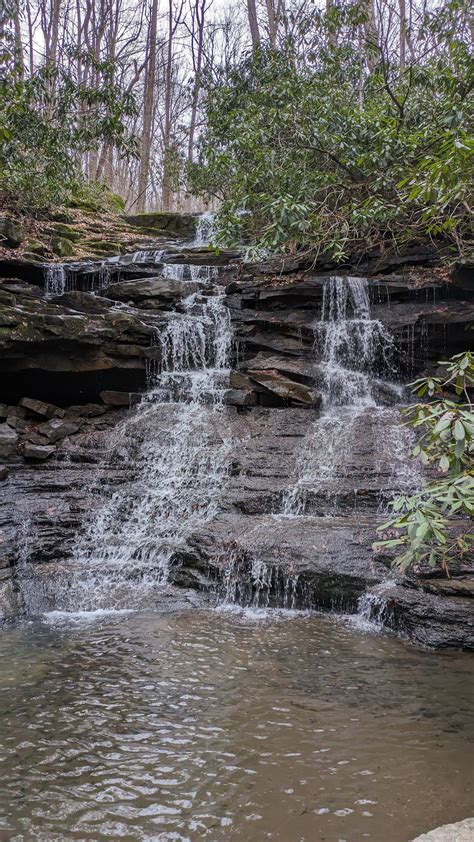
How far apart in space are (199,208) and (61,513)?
3700cm

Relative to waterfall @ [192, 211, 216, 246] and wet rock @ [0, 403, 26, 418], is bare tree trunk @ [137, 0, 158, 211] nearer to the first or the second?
waterfall @ [192, 211, 216, 246]

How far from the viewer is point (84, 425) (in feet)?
34.7

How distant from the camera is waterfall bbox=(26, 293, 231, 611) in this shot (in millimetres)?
7129

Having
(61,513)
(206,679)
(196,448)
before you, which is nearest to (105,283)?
(196,448)

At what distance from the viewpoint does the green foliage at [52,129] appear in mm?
10586

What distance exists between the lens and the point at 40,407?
34.4ft

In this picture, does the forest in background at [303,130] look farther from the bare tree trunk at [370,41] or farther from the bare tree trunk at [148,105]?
the bare tree trunk at [148,105]

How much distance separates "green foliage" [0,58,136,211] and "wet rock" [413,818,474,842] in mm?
11026

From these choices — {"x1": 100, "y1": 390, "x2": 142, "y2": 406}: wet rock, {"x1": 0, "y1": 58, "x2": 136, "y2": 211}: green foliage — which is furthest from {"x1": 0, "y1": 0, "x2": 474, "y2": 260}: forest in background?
{"x1": 100, "y1": 390, "x2": 142, "y2": 406}: wet rock

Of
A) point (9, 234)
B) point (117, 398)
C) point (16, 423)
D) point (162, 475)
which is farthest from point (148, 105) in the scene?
point (162, 475)

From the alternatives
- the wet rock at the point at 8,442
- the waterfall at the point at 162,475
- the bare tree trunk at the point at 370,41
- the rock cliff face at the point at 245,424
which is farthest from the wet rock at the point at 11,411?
the bare tree trunk at the point at 370,41

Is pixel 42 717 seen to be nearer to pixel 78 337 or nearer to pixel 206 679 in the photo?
pixel 206 679

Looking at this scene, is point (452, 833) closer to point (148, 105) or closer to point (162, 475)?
point (162, 475)

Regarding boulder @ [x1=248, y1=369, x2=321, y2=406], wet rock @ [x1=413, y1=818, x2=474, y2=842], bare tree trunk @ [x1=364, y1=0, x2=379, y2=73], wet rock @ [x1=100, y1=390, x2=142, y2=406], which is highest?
bare tree trunk @ [x1=364, y1=0, x2=379, y2=73]
